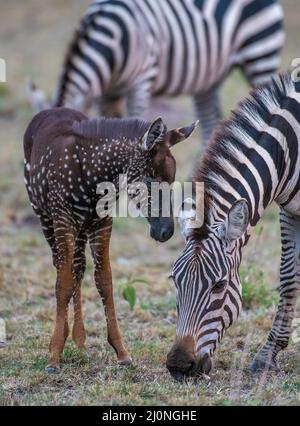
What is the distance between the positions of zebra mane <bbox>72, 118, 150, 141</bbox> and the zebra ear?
117cm

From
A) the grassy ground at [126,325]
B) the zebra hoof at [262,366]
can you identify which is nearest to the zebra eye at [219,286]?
the grassy ground at [126,325]

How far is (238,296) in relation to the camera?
18.8 ft

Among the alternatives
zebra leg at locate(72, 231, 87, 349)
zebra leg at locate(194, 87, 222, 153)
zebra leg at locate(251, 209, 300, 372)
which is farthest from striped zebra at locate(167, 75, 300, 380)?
zebra leg at locate(194, 87, 222, 153)

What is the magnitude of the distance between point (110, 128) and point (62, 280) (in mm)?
1145

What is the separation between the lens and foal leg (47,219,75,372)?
6352 millimetres

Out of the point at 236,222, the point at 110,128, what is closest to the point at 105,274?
the point at 110,128

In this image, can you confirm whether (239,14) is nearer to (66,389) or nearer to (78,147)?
(78,147)

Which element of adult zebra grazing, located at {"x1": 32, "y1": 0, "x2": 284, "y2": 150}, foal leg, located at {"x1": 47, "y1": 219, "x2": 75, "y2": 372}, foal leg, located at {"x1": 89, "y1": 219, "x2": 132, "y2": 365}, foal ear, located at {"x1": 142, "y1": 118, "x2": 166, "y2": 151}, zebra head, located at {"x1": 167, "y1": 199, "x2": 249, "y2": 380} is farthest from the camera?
adult zebra grazing, located at {"x1": 32, "y1": 0, "x2": 284, "y2": 150}

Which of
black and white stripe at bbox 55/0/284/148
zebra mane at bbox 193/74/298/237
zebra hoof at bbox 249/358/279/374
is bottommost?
zebra hoof at bbox 249/358/279/374

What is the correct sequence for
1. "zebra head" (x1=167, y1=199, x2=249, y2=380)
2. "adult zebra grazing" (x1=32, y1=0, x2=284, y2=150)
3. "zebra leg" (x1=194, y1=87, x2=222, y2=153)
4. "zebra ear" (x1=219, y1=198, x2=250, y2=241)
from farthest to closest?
1. "zebra leg" (x1=194, y1=87, x2=222, y2=153)
2. "adult zebra grazing" (x1=32, y1=0, x2=284, y2=150)
3. "zebra head" (x1=167, y1=199, x2=249, y2=380)
4. "zebra ear" (x1=219, y1=198, x2=250, y2=241)

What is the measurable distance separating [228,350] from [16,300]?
245cm

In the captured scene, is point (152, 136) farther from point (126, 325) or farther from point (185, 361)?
point (126, 325)

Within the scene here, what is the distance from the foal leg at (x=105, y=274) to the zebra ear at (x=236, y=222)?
50.8 inches

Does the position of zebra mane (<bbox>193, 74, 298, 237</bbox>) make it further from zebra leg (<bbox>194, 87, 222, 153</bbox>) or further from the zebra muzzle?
zebra leg (<bbox>194, 87, 222, 153</bbox>)
